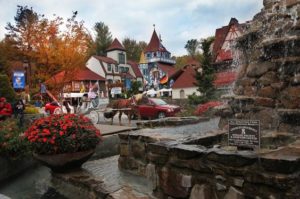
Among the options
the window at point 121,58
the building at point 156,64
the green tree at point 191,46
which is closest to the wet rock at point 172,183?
the building at point 156,64

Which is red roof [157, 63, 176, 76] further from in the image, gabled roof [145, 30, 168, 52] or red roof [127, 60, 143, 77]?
red roof [127, 60, 143, 77]

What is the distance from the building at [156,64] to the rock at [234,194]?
50088 millimetres

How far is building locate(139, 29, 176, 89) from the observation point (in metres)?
55.1

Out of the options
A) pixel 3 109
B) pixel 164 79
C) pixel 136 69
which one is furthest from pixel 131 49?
pixel 3 109

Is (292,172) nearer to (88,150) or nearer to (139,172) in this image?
(139,172)

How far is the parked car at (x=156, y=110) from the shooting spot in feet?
66.3

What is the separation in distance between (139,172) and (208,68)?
22600 mm

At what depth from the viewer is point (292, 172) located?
281cm

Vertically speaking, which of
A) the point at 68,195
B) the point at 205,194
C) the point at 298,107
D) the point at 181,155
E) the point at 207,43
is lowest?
the point at 68,195

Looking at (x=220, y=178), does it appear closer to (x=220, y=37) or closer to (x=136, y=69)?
Answer: (x=220, y=37)

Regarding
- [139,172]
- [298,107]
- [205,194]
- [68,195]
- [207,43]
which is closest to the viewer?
[205,194]

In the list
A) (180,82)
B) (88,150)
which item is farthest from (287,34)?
(180,82)

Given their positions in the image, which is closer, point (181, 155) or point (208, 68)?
point (181, 155)

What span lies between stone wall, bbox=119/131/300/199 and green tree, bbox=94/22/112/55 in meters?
68.8
